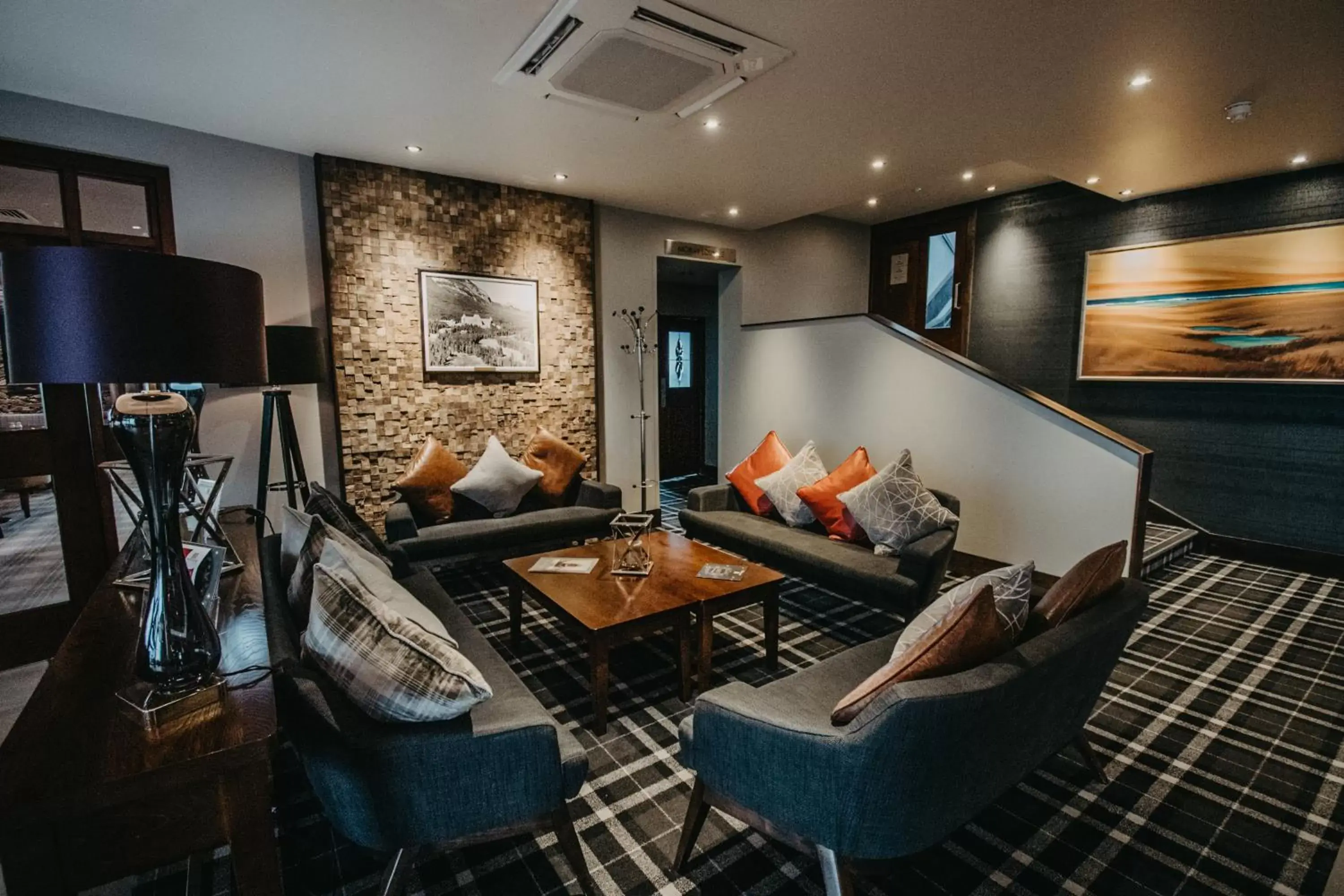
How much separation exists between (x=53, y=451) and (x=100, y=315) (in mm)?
3189

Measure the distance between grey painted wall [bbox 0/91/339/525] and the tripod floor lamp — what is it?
0.18 m

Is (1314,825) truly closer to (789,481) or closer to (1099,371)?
(789,481)

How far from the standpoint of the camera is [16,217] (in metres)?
3.16

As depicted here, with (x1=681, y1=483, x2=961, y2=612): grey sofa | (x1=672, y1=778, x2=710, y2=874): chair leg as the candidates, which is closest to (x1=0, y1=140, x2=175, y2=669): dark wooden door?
(x1=681, y1=483, x2=961, y2=612): grey sofa

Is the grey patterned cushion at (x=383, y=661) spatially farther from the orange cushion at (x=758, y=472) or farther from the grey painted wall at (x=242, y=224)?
the orange cushion at (x=758, y=472)

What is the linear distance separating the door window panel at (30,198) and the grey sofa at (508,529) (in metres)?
2.39

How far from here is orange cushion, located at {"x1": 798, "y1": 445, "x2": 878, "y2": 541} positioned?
3.72 meters

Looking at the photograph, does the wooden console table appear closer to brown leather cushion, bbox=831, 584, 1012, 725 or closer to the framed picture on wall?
brown leather cushion, bbox=831, 584, 1012, 725

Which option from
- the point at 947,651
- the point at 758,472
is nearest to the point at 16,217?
the point at 758,472

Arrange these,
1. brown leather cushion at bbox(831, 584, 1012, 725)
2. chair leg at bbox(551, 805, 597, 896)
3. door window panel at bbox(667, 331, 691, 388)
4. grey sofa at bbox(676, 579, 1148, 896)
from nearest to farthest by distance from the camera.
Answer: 1. grey sofa at bbox(676, 579, 1148, 896)
2. brown leather cushion at bbox(831, 584, 1012, 725)
3. chair leg at bbox(551, 805, 597, 896)
4. door window panel at bbox(667, 331, 691, 388)

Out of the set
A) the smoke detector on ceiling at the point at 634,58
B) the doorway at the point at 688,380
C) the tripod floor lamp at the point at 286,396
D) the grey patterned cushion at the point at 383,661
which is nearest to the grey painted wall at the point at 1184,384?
the doorway at the point at 688,380

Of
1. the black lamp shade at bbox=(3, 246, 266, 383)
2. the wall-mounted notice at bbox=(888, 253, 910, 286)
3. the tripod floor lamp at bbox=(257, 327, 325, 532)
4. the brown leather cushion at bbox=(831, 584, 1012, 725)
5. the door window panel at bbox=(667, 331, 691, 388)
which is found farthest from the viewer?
the door window panel at bbox=(667, 331, 691, 388)

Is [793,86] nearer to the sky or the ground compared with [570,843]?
nearer to the sky

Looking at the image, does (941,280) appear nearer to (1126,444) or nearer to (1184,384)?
(1184,384)
